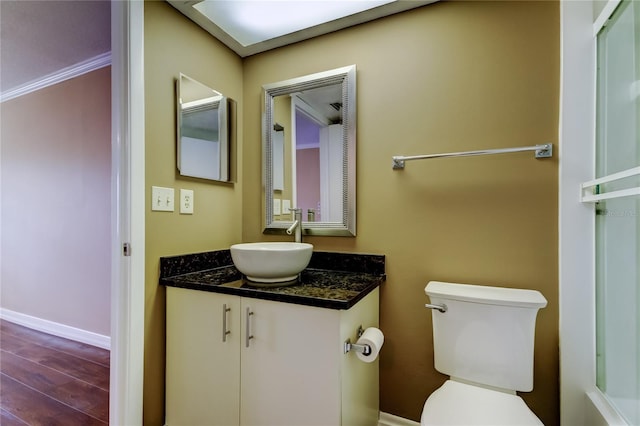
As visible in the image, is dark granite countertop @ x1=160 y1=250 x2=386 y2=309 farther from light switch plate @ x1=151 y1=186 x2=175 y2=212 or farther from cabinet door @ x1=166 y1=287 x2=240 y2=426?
light switch plate @ x1=151 y1=186 x2=175 y2=212

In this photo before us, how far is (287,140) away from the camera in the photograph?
69.9 inches

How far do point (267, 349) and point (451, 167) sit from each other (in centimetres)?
111

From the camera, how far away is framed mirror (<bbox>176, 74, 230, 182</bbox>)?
1.51m

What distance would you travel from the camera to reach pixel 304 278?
1458 mm

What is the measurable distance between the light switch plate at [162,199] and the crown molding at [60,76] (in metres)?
1.65

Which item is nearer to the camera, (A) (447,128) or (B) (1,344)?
(A) (447,128)

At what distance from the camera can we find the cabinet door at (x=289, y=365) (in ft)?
3.53

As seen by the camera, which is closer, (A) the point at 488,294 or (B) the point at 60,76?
(A) the point at 488,294

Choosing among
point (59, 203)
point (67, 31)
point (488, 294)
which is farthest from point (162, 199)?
point (59, 203)

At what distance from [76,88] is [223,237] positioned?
2014 mm

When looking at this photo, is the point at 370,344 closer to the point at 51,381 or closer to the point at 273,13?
the point at 273,13

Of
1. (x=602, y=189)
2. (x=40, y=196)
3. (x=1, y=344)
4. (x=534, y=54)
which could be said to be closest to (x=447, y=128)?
(x=534, y=54)

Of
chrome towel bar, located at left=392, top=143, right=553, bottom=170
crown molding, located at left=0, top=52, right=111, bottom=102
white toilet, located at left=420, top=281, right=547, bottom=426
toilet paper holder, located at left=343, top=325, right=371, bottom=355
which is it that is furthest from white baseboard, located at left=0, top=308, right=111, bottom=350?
chrome towel bar, located at left=392, top=143, right=553, bottom=170

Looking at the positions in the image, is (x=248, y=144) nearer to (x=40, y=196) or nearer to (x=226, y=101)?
(x=226, y=101)
